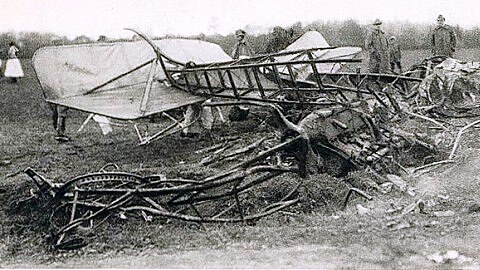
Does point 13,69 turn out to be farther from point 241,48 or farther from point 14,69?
point 241,48

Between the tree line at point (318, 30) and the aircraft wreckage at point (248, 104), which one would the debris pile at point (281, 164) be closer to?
the aircraft wreckage at point (248, 104)

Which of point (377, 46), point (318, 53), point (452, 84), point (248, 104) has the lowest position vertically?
point (452, 84)

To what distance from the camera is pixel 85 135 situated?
1054 centimetres

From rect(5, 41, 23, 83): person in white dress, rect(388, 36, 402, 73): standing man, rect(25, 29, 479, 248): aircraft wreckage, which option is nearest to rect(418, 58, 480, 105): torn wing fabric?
rect(25, 29, 479, 248): aircraft wreckage

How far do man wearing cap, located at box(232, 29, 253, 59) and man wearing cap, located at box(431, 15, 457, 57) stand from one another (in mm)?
3570

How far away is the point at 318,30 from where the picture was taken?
391 inches

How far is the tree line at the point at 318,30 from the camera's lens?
8625 millimetres

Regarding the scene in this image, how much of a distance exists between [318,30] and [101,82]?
3.84 m

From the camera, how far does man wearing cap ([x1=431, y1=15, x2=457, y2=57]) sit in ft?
33.4

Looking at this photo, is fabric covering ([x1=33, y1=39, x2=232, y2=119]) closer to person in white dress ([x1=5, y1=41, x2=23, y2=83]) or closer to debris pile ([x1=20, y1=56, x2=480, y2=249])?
A: debris pile ([x1=20, y1=56, x2=480, y2=249])

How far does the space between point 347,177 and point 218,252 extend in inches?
96.5

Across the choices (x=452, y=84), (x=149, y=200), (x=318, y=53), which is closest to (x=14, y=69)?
Result: (x=318, y=53)

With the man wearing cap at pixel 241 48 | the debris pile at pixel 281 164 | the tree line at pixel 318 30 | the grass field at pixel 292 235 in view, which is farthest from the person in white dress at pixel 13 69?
the debris pile at pixel 281 164

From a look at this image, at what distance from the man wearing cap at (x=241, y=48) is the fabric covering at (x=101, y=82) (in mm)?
2416
